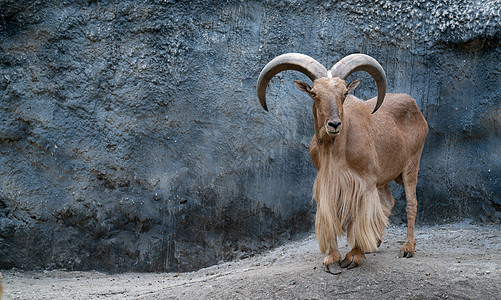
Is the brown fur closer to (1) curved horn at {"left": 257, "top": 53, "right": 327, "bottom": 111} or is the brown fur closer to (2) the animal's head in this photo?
(2) the animal's head

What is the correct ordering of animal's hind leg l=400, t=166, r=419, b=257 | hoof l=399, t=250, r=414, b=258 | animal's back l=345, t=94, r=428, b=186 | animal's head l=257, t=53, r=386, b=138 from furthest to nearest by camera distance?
animal's hind leg l=400, t=166, r=419, b=257
hoof l=399, t=250, r=414, b=258
animal's back l=345, t=94, r=428, b=186
animal's head l=257, t=53, r=386, b=138

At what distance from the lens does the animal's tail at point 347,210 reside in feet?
17.7

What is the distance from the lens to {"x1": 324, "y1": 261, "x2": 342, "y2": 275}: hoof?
17.4 feet

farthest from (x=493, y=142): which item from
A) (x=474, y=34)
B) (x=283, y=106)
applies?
(x=283, y=106)

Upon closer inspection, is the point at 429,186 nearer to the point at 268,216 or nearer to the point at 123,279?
the point at 268,216

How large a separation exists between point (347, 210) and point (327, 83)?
4.52 feet

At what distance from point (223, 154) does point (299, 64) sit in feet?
10.0

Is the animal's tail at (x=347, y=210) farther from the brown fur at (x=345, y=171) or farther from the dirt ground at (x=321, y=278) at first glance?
the dirt ground at (x=321, y=278)

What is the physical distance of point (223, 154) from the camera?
26.9ft

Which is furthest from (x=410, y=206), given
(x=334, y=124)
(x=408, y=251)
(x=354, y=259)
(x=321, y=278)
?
(x=334, y=124)

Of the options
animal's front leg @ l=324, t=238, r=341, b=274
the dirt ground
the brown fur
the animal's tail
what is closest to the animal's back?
the brown fur

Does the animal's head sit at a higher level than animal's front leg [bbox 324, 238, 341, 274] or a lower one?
higher

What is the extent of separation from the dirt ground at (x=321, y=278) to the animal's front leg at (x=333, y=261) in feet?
0.22

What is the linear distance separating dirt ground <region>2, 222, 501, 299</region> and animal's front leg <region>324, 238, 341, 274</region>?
0.22 feet
